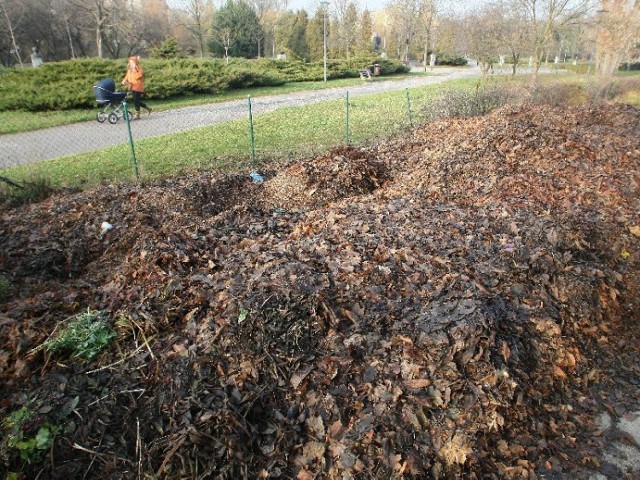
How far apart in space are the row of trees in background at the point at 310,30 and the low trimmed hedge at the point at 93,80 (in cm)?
694

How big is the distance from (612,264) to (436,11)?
39.3m

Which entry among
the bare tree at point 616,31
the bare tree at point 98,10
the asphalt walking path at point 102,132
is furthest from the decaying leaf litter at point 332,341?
the bare tree at point 98,10

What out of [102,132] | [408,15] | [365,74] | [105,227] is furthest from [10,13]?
[408,15]

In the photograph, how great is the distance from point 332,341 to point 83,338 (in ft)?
5.22

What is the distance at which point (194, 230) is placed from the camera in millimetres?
4434

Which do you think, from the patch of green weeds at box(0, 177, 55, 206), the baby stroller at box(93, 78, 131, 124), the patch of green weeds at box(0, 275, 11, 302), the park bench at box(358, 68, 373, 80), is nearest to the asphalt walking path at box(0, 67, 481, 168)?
the baby stroller at box(93, 78, 131, 124)

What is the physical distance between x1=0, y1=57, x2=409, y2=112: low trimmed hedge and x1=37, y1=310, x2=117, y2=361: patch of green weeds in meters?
13.0

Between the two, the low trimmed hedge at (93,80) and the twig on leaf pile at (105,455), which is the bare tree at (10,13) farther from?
the twig on leaf pile at (105,455)

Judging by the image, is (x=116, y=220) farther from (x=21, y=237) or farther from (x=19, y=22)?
(x=19, y=22)

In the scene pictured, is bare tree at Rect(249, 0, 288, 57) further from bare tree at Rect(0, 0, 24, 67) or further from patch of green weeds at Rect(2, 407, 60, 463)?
patch of green weeds at Rect(2, 407, 60, 463)

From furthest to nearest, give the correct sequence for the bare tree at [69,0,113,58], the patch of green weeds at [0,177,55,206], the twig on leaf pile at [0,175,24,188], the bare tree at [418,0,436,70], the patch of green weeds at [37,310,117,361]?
the bare tree at [418,0,436,70] → the bare tree at [69,0,113,58] → the patch of green weeds at [0,177,55,206] → the twig on leaf pile at [0,175,24,188] → the patch of green weeds at [37,310,117,361]

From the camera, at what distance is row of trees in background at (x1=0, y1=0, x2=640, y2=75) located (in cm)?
1608

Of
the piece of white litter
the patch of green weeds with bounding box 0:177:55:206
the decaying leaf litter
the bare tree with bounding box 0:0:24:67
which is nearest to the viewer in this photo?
the decaying leaf litter

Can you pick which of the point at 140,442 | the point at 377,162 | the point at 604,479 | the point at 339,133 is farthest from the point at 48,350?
the point at 339,133
